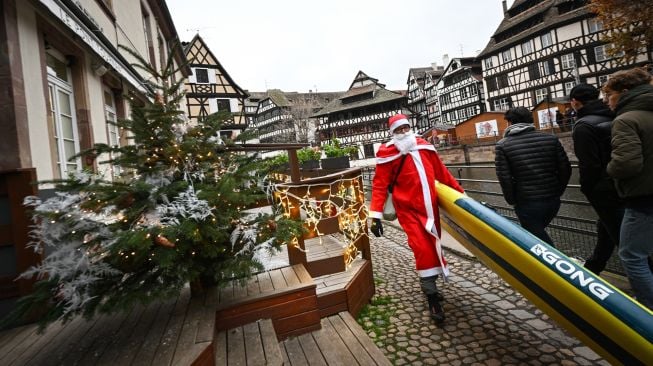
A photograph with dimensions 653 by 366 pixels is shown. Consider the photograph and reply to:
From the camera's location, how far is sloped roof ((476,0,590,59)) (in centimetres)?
2948

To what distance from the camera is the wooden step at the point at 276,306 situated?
270 centimetres

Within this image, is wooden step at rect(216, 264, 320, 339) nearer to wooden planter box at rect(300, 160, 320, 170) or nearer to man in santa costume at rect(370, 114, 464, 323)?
man in santa costume at rect(370, 114, 464, 323)

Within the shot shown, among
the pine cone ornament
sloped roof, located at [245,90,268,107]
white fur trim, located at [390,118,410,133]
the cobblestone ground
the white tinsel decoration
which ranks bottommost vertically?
the cobblestone ground

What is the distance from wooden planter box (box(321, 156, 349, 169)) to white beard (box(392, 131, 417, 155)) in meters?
6.11

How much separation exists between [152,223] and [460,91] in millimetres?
45906

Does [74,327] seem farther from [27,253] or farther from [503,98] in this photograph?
[503,98]

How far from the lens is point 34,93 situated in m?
3.68

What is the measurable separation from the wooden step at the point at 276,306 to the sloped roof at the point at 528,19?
35.5m

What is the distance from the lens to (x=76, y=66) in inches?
205

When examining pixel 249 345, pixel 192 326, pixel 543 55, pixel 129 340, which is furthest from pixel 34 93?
pixel 543 55

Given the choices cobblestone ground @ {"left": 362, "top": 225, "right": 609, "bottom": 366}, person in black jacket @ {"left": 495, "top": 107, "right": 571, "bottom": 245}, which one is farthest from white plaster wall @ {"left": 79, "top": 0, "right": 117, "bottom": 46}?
person in black jacket @ {"left": 495, "top": 107, "right": 571, "bottom": 245}

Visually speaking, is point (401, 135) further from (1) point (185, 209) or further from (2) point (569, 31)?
(2) point (569, 31)

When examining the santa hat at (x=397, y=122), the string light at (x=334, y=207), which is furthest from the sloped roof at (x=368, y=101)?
the santa hat at (x=397, y=122)

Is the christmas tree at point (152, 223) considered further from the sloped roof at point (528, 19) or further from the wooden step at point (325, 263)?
the sloped roof at point (528, 19)
